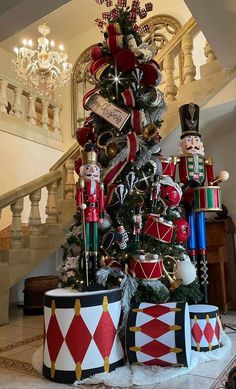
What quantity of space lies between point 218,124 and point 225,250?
4.10 feet

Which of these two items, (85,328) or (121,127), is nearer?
(85,328)

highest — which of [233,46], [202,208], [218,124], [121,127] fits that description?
[233,46]

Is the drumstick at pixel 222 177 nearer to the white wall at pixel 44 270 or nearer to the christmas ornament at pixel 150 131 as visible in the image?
the christmas ornament at pixel 150 131

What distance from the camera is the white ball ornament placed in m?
2.08

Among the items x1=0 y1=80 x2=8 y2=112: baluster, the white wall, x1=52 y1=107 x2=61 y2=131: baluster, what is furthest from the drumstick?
x1=52 y1=107 x2=61 y2=131: baluster

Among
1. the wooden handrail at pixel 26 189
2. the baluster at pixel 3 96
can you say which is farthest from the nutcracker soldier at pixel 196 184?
the baluster at pixel 3 96

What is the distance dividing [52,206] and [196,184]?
5.62 ft

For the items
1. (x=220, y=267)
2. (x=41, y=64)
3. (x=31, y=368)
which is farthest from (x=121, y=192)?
(x=41, y=64)

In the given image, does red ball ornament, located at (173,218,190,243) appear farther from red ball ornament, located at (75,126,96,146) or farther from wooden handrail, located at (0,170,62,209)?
wooden handrail, located at (0,170,62,209)

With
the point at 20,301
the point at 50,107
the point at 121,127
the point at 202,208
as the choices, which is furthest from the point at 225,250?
the point at 50,107

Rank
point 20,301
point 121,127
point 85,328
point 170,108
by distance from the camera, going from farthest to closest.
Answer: point 20,301 → point 170,108 → point 121,127 → point 85,328

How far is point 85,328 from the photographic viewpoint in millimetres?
1701

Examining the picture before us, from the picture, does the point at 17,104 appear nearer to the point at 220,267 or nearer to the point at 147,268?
the point at 220,267

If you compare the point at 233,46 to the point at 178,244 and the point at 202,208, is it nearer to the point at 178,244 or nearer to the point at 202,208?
the point at 202,208
